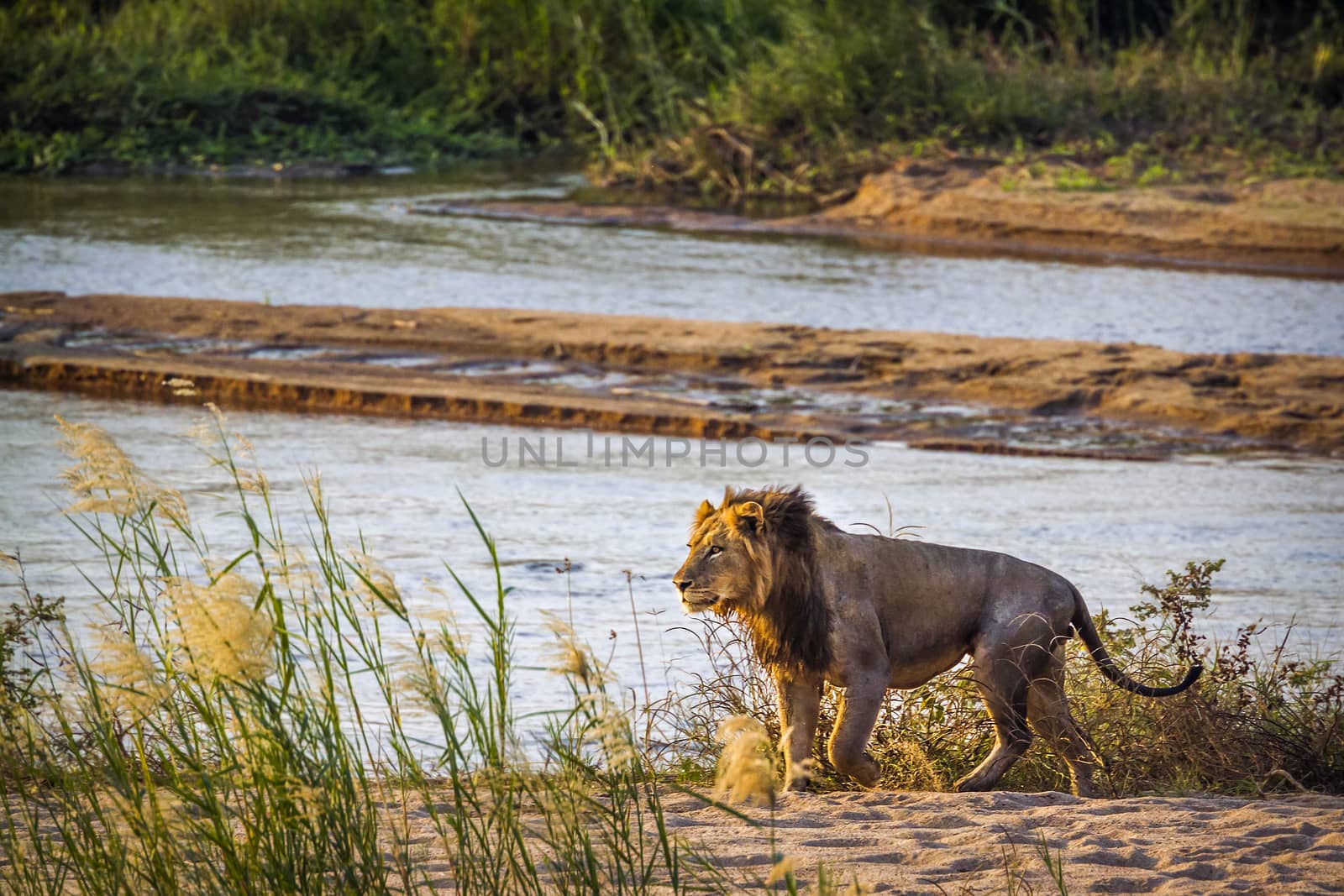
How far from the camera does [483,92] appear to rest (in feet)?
93.9

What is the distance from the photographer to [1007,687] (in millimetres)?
4875

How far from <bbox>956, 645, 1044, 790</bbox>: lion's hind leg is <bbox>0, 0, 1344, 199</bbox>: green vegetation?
15611mm

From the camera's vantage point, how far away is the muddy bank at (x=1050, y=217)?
17.5 meters

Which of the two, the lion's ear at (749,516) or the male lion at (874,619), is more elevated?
the lion's ear at (749,516)

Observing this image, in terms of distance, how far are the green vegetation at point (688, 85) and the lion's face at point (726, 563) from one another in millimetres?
15969

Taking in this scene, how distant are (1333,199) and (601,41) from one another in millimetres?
13815

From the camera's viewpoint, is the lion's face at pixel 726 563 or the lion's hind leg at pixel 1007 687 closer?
the lion's face at pixel 726 563

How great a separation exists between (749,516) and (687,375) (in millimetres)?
7420

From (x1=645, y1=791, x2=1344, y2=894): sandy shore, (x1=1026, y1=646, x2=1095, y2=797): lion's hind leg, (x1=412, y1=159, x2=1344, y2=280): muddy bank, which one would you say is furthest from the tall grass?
(x1=412, y1=159, x2=1344, y2=280): muddy bank

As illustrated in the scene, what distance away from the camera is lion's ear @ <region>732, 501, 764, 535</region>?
15.3 ft

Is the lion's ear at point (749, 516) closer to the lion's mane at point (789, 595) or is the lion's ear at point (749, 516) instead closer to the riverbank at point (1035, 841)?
the lion's mane at point (789, 595)

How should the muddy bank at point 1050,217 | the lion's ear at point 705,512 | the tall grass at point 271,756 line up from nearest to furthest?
the tall grass at point 271,756 → the lion's ear at point 705,512 → the muddy bank at point 1050,217

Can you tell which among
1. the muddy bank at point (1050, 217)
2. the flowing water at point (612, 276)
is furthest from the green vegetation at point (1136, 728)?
the muddy bank at point (1050, 217)

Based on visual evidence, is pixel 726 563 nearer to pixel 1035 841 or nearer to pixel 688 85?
pixel 1035 841
